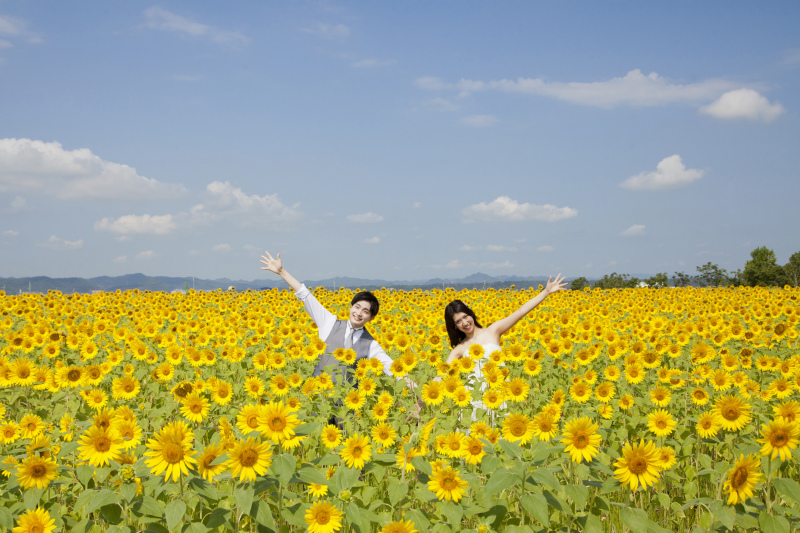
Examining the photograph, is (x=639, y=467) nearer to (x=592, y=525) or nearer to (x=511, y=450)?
(x=592, y=525)

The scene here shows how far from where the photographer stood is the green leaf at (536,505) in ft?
8.46

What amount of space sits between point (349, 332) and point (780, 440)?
16.0 ft

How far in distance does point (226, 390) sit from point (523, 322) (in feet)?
25.5

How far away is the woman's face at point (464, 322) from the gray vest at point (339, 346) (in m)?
1.29

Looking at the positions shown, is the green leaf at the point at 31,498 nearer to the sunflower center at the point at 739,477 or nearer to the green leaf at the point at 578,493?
the green leaf at the point at 578,493

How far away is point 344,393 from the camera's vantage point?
5422mm

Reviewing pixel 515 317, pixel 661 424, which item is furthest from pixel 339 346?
pixel 661 424

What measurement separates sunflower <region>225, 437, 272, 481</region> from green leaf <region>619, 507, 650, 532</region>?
183 centimetres

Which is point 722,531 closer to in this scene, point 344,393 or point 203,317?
point 344,393

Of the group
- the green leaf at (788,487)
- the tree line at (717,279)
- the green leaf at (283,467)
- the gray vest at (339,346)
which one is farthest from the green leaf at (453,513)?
the tree line at (717,279)

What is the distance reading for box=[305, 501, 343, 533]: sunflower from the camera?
2803 millimetres

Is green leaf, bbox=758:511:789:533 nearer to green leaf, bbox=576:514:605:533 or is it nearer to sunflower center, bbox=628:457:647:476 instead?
sunflower center, bbox=628:457:647:476

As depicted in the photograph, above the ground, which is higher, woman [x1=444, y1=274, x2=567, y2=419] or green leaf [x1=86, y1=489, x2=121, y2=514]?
woman [x1=444, y1=274, x2=567, y2=419]

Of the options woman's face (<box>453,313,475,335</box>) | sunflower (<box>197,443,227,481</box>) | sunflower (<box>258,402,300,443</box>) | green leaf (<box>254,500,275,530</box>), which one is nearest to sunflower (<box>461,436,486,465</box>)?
sunflower (<box>258,402,300,443</box>)
